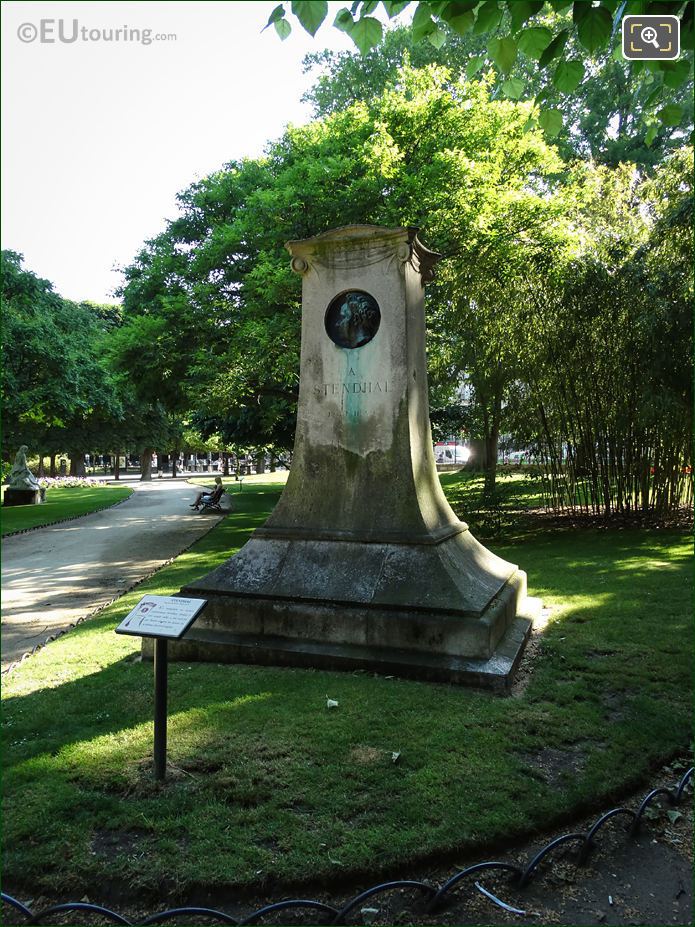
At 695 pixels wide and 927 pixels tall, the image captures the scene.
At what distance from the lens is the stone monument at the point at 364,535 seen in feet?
16.3

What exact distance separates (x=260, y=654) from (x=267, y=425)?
11.3 meters

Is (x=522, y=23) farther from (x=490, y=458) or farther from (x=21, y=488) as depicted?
(x=21, y=488)

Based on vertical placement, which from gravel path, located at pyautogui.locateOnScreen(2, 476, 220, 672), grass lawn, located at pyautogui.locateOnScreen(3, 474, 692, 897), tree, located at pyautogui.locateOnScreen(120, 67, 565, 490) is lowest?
gravel path, located at pyautogui.locateOnScreen(2, 476, 220, 672)

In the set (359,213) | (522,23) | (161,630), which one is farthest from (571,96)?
(161,630)

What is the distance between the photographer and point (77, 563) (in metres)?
11.1

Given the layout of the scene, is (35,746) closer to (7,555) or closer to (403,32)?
(7,555)

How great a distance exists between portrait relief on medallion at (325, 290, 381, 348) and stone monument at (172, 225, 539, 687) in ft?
0.03

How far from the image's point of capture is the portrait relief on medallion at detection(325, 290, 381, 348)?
234 inches

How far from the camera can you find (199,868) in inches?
106

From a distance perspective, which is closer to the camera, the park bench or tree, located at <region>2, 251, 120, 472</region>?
tree, located at <region>2, 251, 120, 472</region>

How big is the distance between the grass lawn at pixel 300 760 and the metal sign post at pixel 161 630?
0.21 metres

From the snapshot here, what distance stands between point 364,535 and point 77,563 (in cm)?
740

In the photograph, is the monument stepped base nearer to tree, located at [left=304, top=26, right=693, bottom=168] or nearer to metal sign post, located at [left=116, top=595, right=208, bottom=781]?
metal sign post, located at [left=116, top=595, right=208, bottom=781]

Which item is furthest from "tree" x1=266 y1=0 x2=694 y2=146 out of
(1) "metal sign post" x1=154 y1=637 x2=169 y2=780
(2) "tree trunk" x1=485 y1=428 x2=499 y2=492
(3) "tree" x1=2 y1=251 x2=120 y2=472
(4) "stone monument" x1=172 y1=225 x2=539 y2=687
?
(3) "tree" x1=2 y1=251 x2=120 y2=472
